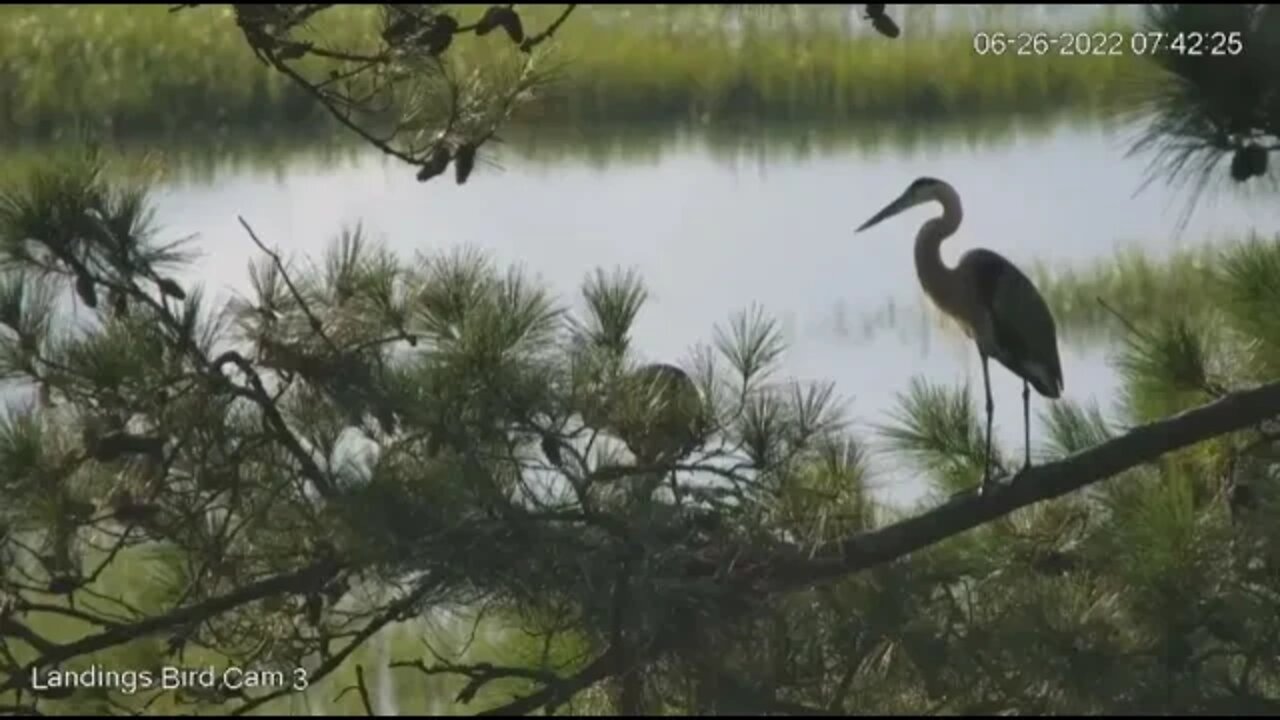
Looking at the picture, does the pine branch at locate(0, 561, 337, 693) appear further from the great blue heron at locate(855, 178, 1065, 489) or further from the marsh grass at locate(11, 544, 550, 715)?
the great blue heron at locate(855, 178, 1065, 489)

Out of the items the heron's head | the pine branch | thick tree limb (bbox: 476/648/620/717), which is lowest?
thick tree limb (bbox: 476/648/620/717)

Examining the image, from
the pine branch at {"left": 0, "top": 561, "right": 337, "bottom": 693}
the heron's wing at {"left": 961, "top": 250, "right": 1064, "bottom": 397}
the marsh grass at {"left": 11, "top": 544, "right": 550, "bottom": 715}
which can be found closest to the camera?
the pine branch at {"left": 0, "top": 561, "right": 337, "bottom": 693}

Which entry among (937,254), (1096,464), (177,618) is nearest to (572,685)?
(177,618)

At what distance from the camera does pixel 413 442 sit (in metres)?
2.89

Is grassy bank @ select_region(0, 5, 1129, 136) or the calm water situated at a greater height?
grassy bank @ select_region(0, 5, 1129, 136)

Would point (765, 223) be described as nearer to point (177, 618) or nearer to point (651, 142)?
point (651, 142)

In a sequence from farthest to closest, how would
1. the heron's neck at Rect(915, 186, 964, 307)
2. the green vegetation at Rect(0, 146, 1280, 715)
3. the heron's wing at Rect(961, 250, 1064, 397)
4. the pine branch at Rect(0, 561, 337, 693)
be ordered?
1. the heron's neck at Rect(915, 186, 964, 307)
2. the heron's wing at Rect(961, 250, 1064, 397)
3. the pine branch at Rect(0, 561, 337, 693)
4. the green vegetation at Rect(0, 146, 1280, 715)

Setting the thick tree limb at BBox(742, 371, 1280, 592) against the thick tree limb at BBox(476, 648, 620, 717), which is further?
the thick tree limb at BBox(742, 371, 1280, 592)

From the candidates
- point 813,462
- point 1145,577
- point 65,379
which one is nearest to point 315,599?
point 65,379

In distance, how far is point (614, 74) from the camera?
924 cm

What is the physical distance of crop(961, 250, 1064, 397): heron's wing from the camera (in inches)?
148

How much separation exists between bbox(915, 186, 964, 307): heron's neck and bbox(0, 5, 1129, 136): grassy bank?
4464mm

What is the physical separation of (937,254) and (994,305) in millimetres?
138

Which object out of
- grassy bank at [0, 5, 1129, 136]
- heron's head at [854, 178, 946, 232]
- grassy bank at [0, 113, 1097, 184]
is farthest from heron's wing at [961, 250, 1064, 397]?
grassy bank at [0, 113, 1097, 184]
